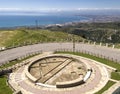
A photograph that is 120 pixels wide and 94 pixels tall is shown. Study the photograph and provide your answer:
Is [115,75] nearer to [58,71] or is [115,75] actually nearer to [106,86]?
[106,86]

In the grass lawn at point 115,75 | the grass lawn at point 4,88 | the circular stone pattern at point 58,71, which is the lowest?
the grass lawn at point 4,88

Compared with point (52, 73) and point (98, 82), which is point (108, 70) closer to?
point (98, 82)

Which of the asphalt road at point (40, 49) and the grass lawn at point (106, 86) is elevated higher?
the asphalt road at point (40, 49)

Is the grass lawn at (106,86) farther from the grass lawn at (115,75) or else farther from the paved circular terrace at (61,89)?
the grass lawn at (115,75)

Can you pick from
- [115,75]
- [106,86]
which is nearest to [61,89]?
[106,86]

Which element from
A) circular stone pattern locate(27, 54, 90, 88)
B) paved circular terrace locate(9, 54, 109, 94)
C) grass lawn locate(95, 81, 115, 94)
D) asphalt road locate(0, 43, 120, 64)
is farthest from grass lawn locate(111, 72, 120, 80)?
asphalt road locate(0, 43, 120, 64)

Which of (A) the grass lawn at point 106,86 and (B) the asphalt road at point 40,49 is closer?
(A) the grass lawn at point 106,86

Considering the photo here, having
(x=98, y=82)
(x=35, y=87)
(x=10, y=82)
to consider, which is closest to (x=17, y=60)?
(x=10, y=82)

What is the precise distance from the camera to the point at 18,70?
42.3 metres

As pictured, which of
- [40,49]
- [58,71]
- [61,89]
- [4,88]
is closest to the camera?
[61,89]

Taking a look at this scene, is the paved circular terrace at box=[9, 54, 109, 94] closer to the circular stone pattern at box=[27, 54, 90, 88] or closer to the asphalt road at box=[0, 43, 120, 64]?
the circular stone pattern at box=[27, 54, 90, 88]

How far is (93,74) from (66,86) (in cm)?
820

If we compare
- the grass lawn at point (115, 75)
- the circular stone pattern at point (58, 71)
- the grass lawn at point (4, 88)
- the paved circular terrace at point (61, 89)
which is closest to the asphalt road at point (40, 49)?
the grass lawn at point (115, 75)

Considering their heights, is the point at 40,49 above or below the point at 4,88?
above
